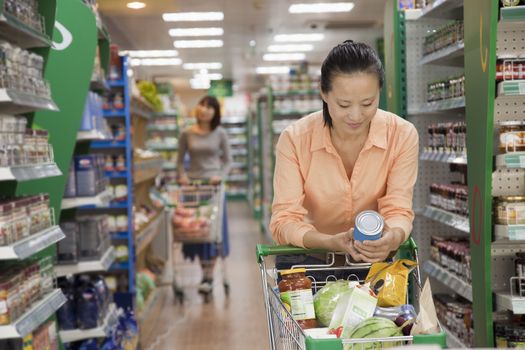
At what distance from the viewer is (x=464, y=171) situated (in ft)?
15.8

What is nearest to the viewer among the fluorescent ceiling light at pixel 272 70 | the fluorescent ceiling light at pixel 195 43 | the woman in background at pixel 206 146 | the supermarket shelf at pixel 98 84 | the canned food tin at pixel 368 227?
the canned food tin at pixel 368 227

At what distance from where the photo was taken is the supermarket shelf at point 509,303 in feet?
11.9

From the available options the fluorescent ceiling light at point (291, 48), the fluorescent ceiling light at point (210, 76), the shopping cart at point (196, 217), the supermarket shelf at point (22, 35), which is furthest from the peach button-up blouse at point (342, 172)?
the fluorescent ceiling light at point (210, 76)

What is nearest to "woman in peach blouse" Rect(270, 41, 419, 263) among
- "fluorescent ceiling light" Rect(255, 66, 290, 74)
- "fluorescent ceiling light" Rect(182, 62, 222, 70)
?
"fluorescent ceiling light" Rect(182, 62, 222, 70)

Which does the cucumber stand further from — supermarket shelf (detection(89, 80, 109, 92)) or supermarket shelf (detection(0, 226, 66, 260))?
supermarket shelf (detection(89, 80, 109, 92))

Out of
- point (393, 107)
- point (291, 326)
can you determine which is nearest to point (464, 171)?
point (393, 107)

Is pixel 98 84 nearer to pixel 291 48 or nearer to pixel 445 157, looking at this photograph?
pixel 445 157

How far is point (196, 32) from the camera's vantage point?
13.2 metres

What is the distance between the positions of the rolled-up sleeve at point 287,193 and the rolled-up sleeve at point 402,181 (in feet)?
0.87

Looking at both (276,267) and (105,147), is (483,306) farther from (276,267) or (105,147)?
(105,147)

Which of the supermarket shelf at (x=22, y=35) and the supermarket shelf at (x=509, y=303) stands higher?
the supermarket shelf at (x=22, y=35)

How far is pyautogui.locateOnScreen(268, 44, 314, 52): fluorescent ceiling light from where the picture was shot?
50.7 feet

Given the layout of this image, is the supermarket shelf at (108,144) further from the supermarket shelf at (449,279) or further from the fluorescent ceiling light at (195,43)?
the fluorescent ceiling light at (195,43)

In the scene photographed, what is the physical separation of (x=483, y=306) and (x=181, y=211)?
389cm
